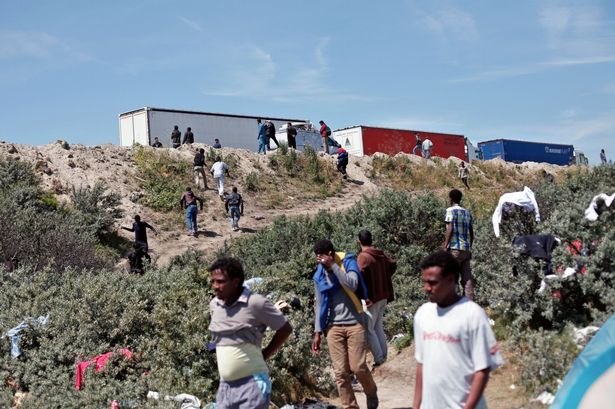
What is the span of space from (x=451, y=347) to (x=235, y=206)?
2128 cm

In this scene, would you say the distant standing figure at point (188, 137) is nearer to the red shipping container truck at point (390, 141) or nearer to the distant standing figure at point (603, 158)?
the red shipping container truck at point (390, 141)

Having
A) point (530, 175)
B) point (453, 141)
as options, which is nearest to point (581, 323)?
point (530, 175)

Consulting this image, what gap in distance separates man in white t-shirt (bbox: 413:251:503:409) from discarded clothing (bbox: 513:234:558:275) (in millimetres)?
5244

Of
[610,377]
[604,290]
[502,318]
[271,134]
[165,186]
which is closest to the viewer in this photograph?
[610,377]

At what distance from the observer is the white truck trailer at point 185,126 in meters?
34.4

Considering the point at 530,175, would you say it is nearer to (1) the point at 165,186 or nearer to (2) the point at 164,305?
(1) the point at 165,186

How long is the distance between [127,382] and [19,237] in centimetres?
1007

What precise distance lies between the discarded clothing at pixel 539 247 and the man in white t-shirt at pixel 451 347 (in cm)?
524

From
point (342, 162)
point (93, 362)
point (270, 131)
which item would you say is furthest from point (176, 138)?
point (93, 362)

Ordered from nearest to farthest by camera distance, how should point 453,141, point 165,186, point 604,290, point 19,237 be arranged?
point 604,290
point 19,237
point 165,186
point 453,141

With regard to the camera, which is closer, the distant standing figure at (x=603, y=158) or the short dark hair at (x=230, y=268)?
the short dark hair at (x=230, y=268)

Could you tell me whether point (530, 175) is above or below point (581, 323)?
above

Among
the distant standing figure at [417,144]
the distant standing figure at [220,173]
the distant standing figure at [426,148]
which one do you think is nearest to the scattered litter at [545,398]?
the distant standing figure at [220,173]

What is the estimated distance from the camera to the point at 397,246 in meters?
14.7
